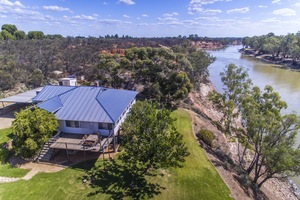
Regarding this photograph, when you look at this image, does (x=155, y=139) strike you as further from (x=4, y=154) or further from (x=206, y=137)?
(x=4, y=154)

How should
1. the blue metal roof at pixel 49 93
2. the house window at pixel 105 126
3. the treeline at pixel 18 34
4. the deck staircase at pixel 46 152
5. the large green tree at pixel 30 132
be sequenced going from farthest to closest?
1. the treeline at pixel 18 34
2. the blue metal roof at pixel 49 93
3. the house window at pixel 105 126
4. the deck staircase at pixel 46 152
5. the large green tree at pixel 30 132

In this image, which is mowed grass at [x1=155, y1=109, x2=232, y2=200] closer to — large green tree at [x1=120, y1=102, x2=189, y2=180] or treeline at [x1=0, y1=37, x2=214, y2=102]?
large green tree at [x1=120, y1=102, x2=189, y2=180]

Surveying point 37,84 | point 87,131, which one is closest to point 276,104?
point 87,131

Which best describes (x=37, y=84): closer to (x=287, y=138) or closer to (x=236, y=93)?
(x=236, y=93)

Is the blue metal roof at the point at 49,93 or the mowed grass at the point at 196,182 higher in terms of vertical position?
the blue metal roof at the point at 49,93

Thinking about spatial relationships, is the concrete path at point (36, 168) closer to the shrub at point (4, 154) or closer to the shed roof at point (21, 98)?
the shrub at point (4, 154)

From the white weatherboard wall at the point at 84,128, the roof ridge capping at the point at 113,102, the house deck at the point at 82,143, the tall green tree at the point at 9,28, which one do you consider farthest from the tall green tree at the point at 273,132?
the tall green tree at the point at 9,28

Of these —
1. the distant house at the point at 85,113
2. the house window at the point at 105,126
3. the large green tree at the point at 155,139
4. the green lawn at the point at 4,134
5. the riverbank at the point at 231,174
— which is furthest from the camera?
the green lawn at the point at 4,134
